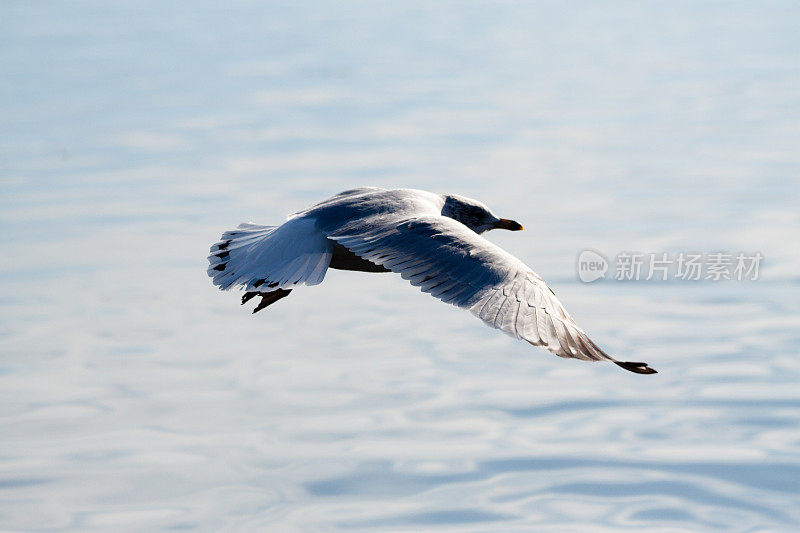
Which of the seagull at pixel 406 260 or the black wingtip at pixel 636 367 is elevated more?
the seagull at pixel 406 260

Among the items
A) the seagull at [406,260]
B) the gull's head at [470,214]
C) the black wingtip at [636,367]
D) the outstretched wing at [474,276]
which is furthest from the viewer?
the gull's head at [470,214]

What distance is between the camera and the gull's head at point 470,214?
782 cm

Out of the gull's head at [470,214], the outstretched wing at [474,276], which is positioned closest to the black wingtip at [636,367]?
the outstretched wing at [474,276]

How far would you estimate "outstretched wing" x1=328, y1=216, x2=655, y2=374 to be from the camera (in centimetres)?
567

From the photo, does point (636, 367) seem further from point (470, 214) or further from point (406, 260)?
point (470, 214)

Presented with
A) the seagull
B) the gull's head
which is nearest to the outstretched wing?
the seagull

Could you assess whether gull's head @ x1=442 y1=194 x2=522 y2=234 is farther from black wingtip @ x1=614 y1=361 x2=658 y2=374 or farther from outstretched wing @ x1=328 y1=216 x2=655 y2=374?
black wingtip @ x1=614 y1=361 x2=658 y2=374

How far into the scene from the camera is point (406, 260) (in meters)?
6.34

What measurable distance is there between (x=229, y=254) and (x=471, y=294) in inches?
68.6

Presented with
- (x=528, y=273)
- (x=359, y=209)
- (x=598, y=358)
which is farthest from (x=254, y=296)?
(x=598, y=358)

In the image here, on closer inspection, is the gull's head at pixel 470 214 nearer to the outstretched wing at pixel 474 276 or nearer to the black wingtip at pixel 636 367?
the outstretched wing at pixel 474 276

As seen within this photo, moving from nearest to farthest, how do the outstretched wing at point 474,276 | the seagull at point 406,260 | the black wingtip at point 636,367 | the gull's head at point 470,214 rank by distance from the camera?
1. the black wingtip at point 636,367
2. the outstretched wing at point 474,276
3. the seagull at point 406,260
4. the gull's head at point 470,214

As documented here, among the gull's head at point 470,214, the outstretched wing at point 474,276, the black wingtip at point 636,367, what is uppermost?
the gull's head at point 470,214

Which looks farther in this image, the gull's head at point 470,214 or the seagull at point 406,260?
the gull's head at point 470,214
